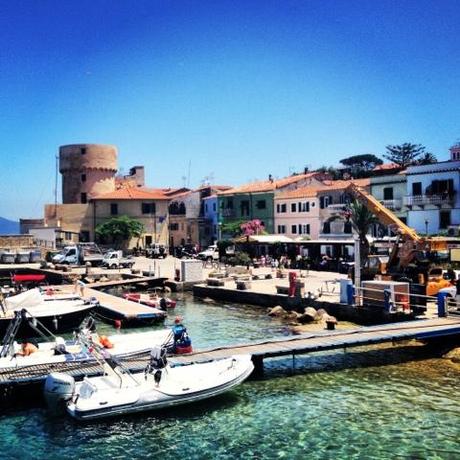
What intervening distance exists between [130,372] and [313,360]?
689 cm

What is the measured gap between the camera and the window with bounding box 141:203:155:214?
80.9m

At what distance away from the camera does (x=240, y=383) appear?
1859cm

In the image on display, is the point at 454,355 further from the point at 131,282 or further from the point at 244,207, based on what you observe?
the point at 244,207

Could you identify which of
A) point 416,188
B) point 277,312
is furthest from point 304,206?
point 277,312

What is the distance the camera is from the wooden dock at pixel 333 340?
2029cm

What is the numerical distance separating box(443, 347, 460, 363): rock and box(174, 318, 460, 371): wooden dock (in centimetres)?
61

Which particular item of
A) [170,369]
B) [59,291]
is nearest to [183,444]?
[170,369]

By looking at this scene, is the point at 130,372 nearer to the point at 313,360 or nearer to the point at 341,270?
the point at 313,360

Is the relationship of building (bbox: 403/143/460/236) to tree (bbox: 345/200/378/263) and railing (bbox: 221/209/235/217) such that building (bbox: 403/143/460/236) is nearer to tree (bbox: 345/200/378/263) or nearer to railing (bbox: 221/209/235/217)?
tree (bbox: 345/200/378/263)

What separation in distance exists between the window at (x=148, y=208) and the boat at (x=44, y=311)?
50538mm

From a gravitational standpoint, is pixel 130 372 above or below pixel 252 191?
below

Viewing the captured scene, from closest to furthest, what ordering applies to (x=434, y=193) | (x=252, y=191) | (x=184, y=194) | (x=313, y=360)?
(x=313, y=360) < (x=434, y=193) < (x=252, y=191) < (x=184, y=194)

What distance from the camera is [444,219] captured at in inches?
2092

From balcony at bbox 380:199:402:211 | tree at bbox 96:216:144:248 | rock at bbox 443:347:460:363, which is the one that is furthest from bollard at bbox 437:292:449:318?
tree at bbox 96:216:144:248
